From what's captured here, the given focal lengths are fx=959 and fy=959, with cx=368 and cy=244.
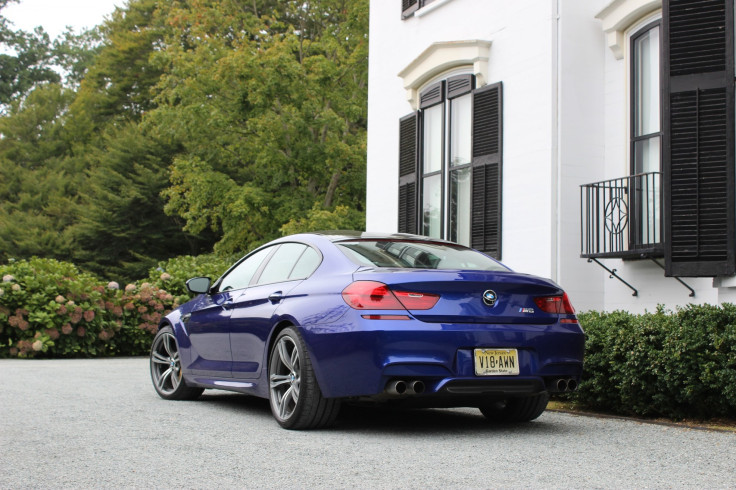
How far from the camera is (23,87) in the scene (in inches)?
2189

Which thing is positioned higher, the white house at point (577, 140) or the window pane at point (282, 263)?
the white house at point (577, 140)

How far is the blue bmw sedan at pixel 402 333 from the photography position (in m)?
5.94

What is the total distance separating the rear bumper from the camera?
→ 19.3 ft

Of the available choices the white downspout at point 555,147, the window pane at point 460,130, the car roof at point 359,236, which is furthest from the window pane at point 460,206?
the car roof at point 359,236

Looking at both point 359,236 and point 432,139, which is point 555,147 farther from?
point 359,236

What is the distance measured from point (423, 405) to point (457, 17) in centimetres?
817

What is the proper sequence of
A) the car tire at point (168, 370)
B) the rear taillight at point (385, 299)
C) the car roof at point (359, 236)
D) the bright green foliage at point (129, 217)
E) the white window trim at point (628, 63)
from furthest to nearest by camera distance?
the bright green foliage at point (129, 217)
the white window trim at point (628, 63)
the car tire at point (168, 370)
the car roof at point (359, 236)
the rear taillight at point (385, 299)

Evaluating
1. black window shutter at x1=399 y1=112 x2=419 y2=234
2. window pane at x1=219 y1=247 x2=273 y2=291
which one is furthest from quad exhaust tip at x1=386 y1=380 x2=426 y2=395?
black window shutter at x1=399 y1=112 x2=419 y2=234

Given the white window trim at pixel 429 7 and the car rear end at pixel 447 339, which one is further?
the white window trim at pixel 429 7

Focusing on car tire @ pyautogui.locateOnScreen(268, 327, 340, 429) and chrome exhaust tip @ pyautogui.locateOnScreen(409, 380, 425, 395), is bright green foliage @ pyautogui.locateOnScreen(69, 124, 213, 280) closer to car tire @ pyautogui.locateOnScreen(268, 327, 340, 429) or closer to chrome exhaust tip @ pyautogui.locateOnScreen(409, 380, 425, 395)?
car tire @ pyautogui.locateOnScreen(268, 327, 340, 429)

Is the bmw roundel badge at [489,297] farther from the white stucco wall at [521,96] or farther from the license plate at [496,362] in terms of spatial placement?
the white stucco wall at [521,96]

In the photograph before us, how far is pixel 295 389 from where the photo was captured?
21.1ft

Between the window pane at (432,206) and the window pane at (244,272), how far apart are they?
18.6 ft

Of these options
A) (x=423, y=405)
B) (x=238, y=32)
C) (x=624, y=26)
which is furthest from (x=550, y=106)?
(x=238, y=32)
